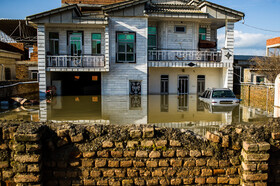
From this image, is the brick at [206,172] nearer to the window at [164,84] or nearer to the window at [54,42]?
the window at [164,84]

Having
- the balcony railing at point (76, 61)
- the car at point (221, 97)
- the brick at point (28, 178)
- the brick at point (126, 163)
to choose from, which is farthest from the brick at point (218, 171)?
the balcony railing at point (76, 61)

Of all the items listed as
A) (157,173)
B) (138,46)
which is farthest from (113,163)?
(138,46)

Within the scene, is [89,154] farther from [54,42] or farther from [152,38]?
[152,38]

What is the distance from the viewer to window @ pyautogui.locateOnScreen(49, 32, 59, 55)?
67.7 feet

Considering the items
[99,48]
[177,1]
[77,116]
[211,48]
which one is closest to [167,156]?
[77,116]

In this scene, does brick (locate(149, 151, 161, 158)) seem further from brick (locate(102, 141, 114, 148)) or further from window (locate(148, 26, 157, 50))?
window (locate(148, 26, 157, 50))

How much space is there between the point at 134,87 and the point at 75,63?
504cm

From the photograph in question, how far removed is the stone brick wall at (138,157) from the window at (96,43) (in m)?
17.4

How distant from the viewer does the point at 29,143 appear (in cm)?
384

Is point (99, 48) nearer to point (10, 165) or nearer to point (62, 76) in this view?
point (62, 76)

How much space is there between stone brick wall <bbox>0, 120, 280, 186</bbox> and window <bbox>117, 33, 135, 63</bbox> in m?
16.2

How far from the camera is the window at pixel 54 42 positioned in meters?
20.6

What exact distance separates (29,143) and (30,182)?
0.61 meters

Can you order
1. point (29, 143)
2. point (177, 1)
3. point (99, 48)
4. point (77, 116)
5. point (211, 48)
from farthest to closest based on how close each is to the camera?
point (177, 1) → point (211, 48) → point (99, 48) → point (77, 116) → point (29, 143)
